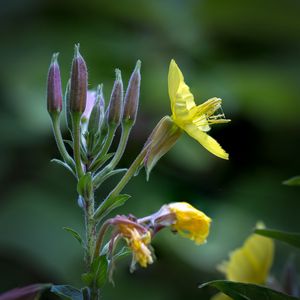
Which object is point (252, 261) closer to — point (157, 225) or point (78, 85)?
point (157, 225)

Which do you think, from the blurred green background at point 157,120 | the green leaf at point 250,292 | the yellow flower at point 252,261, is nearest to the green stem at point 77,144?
the green leaf at point 250,292

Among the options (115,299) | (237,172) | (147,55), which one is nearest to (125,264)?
(115,299)

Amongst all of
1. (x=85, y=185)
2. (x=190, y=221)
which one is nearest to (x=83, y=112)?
(x=85, y=185)

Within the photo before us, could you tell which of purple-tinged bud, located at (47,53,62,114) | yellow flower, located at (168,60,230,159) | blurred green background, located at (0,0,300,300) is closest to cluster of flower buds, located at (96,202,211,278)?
yellow flower, located at (168,60,230,159)

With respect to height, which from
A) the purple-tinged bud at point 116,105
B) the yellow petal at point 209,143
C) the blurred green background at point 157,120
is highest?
the purple-tinged bud at point 116,105

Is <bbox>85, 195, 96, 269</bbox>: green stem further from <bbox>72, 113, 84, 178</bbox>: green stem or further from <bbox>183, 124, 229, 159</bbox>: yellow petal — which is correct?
<bbox>183, 124, 229, 159</bbox>: yellow petal

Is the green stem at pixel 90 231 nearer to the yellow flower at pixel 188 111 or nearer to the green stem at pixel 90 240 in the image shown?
the green stem at pixel 90 240

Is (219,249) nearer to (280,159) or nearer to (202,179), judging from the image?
(202,179)
